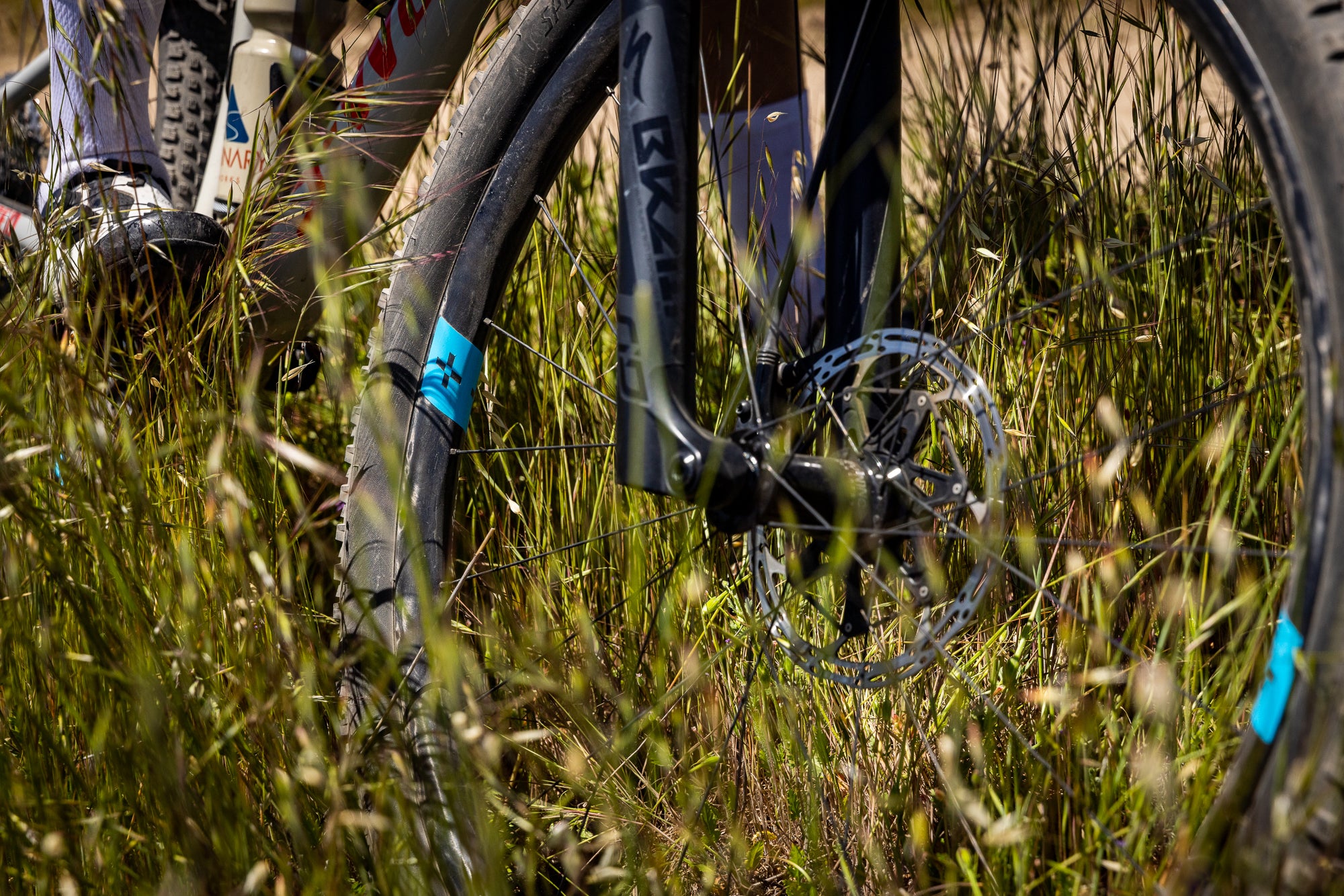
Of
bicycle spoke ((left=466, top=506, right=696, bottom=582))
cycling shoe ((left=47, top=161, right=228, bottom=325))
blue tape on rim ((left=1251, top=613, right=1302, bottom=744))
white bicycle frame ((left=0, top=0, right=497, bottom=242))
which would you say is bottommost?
blue tape on rim ((left=1251, top=613, right=1302, bottom=744))

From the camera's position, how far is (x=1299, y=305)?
69 cm

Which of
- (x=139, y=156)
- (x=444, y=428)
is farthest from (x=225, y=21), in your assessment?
(x=444, y=428)

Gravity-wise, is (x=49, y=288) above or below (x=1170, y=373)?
above

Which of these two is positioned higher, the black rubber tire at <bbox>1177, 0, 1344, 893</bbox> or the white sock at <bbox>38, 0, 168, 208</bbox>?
the white sock at <bbox>38, 0, 168, 208</bbox>

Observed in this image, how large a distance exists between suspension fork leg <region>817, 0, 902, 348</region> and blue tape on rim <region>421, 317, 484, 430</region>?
1.47 ft

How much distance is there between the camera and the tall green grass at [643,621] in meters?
0.80

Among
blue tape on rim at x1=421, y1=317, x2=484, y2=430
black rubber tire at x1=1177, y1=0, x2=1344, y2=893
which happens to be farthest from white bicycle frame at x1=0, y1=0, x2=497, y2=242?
black rubber tire at x1=1177, y1=0, x2=1344, y2=893

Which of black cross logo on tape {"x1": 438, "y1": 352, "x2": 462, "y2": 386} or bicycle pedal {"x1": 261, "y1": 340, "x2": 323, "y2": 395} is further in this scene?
bicycle pedal {"x1": 261, "y1": 340, "x2": 323, "y2": 395}

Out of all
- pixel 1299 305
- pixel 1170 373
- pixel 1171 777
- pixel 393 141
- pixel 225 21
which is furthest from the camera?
pixel 225 21

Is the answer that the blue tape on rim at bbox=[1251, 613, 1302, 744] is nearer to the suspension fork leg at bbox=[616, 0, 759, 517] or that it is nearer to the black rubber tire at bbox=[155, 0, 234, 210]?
the suspension fork leg at bbox=[616, 0, 759, 517]

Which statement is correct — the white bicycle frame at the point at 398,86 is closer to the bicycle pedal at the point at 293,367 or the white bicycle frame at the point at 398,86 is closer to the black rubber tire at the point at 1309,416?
the bicycle pedal at the point at 293,367

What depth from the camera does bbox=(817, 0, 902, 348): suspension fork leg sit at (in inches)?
39.4

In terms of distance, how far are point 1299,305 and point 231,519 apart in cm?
73

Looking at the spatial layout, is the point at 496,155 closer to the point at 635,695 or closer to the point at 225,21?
the point at 635,695
